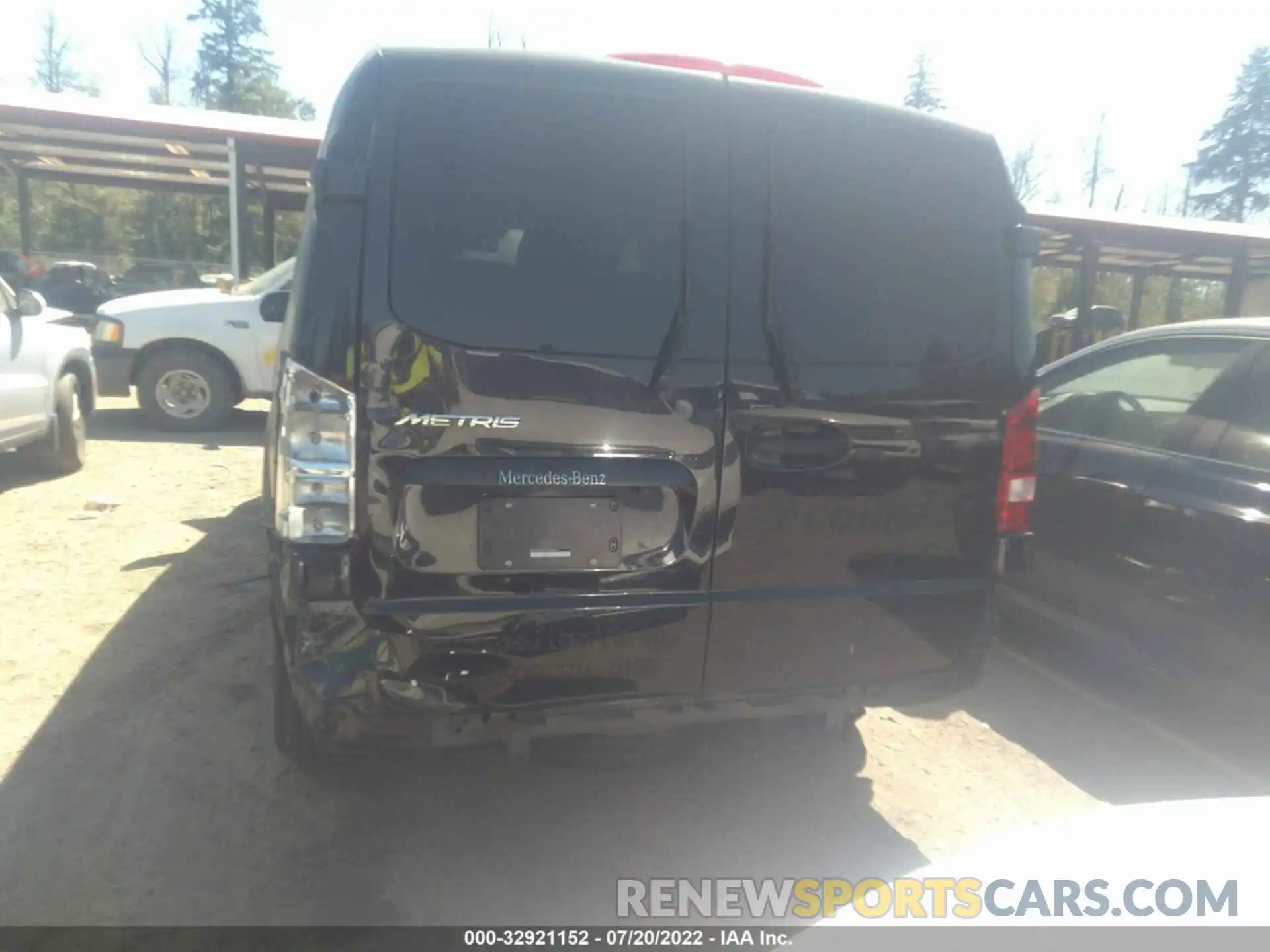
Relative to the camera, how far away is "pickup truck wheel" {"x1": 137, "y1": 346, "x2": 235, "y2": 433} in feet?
29.1

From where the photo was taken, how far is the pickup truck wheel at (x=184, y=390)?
8.87m

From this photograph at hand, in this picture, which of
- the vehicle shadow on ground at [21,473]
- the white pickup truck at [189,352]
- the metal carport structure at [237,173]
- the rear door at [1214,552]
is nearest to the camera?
the rear door at [1214,552]

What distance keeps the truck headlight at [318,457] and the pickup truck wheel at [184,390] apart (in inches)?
288

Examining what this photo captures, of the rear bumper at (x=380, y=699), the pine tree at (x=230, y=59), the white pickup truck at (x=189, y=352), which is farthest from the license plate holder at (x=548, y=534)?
the pine tree at (x=230, y=59)

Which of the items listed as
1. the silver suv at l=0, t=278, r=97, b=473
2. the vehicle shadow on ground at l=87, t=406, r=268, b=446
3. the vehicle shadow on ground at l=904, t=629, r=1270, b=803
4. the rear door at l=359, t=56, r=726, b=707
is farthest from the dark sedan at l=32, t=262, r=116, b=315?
the vehicle shadow on ground at l=904, t=629, r=1270, b=803

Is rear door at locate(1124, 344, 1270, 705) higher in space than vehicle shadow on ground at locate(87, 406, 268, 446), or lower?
higher

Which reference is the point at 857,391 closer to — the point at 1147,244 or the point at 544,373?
the point at 544,373

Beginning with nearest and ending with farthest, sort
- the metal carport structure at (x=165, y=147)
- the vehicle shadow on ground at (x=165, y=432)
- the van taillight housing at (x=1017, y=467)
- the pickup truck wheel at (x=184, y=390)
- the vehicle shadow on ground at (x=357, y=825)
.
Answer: the vehicle shadow on ground at (x=357, y=825)
the van taillight housing at (x=1017, y=467)
the vehicle shadow on ground at (x=165, y=432)
the pickup truck wheel at (x=184, y=390)
the metal carport structure at (x=165, y=147)

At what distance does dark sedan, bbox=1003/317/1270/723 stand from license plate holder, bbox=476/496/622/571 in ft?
7.77

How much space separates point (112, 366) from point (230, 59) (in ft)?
166

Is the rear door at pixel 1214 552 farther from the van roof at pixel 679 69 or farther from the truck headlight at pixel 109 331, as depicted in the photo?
the truck headlight at pixel 109 331

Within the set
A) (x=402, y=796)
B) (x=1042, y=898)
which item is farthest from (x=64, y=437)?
(x=1042, y=898)

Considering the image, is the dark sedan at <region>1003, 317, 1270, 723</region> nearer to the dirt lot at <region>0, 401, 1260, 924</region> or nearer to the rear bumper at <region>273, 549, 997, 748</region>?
the dirt lot at <region>0, 401, 1260, 924</region>

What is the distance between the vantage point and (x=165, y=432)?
900cm
